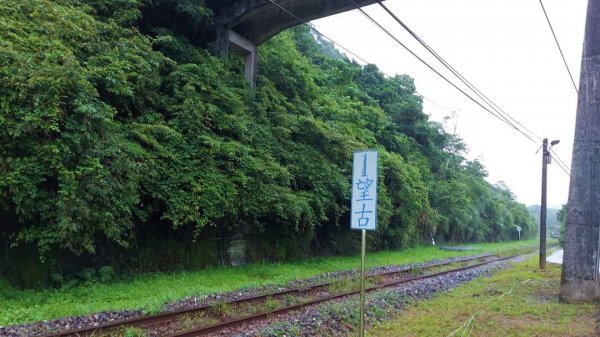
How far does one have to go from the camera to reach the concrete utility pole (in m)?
10.6

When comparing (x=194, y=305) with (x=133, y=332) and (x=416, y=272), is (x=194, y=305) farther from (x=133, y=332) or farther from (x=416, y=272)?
(x=416, y=272)

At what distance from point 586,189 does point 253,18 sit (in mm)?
13317

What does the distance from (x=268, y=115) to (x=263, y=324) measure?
1057cm

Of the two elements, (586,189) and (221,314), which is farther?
(586,189)

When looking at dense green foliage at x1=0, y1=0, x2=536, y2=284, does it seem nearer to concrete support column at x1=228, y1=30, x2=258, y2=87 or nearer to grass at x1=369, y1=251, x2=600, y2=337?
concrete support column at x1=228, y1=30, x2=258, y2=87

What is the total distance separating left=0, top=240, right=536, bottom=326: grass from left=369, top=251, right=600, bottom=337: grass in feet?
14.8

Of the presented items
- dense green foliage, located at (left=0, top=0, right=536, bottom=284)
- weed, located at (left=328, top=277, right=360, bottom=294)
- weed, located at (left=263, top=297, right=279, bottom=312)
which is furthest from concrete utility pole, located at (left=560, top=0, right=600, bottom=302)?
dense green foliage, located at (left=0, top=0, right=536, bottom=284)

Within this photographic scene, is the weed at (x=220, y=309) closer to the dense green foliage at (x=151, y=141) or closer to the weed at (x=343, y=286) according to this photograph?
the dense green foliage at (x=151, y=141)

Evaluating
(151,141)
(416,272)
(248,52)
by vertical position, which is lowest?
(416,272)

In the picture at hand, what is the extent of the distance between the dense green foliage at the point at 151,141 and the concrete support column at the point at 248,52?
2.69 feet

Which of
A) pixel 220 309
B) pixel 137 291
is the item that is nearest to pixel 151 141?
pixel 137 291

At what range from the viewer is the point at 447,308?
9734 mm

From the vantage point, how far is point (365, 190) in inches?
200

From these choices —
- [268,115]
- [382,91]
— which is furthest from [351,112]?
[382,91]
